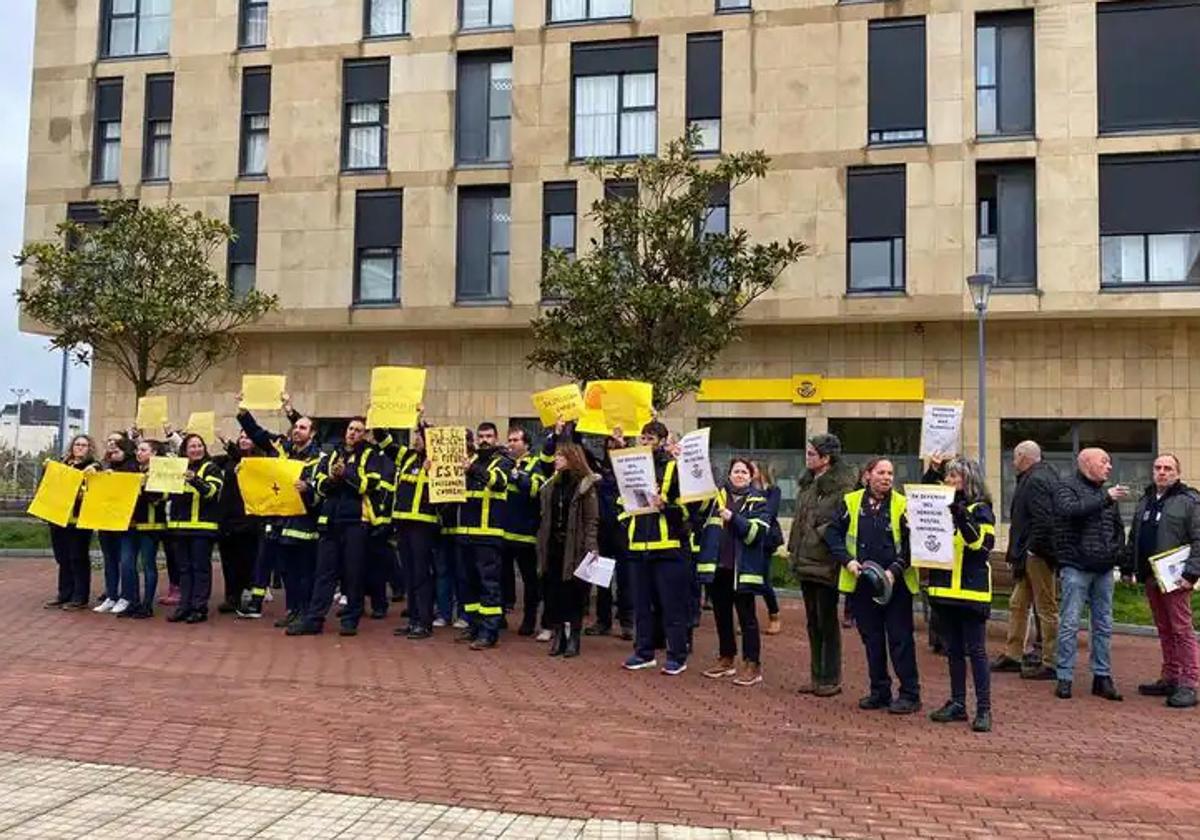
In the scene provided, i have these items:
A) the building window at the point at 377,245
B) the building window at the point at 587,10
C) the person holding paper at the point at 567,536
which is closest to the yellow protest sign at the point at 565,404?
the person holding paper at the point at 567,536

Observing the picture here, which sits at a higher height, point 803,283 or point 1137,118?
point 1137,118

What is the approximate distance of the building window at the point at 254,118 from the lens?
27.5m

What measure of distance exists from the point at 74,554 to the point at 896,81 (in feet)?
62.9

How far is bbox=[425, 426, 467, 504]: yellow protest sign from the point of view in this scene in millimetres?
10477

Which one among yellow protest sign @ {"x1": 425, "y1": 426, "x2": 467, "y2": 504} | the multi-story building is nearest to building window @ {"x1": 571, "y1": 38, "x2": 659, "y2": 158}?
the multi-story building

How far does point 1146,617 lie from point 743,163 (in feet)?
26.4

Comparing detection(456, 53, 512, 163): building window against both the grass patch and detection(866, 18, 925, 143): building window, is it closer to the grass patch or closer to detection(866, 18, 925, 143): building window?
detection(866, 18, 925, 143): building window

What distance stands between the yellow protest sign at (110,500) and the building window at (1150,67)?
66.6 feet

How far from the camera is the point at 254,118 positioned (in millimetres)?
27641

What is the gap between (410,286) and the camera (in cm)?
2606

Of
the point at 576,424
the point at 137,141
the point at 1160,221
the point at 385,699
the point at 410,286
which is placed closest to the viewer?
the point at 385,699

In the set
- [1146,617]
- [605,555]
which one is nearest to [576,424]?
[605,555]

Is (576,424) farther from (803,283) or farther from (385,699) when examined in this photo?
(803,283)

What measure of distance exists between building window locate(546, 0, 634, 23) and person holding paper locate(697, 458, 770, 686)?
62.1 feet
